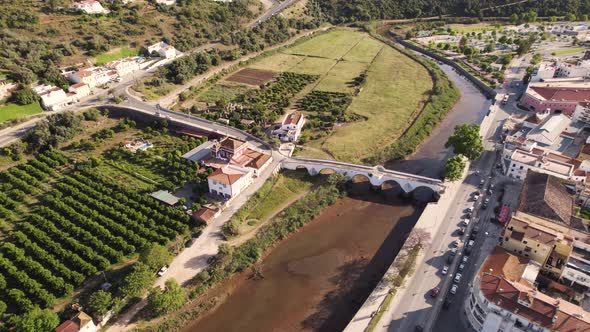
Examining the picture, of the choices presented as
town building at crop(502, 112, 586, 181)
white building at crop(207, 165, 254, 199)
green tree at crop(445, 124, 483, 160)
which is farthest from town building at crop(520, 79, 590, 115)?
white building at crop(207, 165, 254, 199)

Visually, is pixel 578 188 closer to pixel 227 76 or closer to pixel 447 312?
pixel 447 312

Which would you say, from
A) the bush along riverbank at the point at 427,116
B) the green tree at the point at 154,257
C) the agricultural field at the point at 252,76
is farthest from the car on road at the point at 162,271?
the agricultural field at the point at 252,76

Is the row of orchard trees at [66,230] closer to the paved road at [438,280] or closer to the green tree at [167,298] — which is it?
the green tree at [167,298]

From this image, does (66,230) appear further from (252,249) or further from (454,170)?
(454,170)

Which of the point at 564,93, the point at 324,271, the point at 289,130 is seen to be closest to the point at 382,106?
the point at 289,130

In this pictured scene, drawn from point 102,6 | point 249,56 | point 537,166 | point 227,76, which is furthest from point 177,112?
point 537,166

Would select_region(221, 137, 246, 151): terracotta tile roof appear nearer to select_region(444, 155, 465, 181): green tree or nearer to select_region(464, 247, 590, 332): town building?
Answer: select_region(444, 155, 465, 181): green tree
